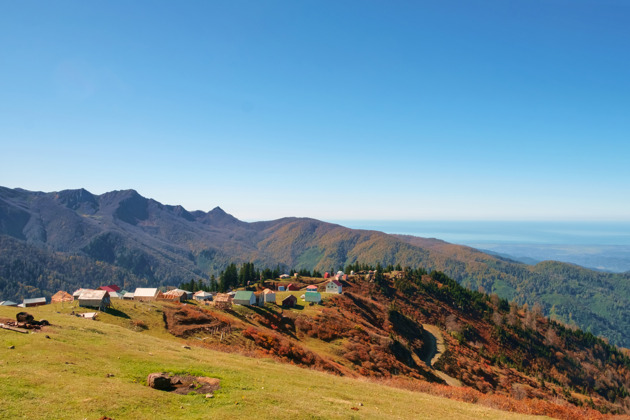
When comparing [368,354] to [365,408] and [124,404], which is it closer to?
[365,408]

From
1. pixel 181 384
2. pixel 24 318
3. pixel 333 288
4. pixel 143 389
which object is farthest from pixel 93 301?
pixel 333 288

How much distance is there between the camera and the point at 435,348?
11031 centimetres

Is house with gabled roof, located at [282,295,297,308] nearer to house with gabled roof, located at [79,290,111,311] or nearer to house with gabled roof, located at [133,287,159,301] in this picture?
house with gabled roof, located at [133,287,159,301]

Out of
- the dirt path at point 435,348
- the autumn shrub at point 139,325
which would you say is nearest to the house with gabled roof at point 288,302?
the dirt path at point 435,348

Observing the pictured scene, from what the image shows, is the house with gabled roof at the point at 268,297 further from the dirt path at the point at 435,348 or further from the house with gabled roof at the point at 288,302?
the dirt path at the point at 435,348

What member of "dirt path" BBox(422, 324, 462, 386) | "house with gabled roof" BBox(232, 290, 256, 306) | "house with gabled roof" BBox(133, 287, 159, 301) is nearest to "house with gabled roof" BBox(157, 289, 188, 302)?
"house with gabled roof" BBox(133, 287, 159, 301)

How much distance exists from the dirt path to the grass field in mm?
60848

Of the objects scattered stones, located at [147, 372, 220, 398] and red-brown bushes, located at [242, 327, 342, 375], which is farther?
red-brown bushes, located at [242, 327, 342, 375]

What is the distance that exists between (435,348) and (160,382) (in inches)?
4146

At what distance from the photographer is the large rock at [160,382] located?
2468cm

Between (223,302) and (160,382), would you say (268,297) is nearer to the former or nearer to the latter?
(223,302)

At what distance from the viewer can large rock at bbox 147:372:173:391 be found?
81.0 feet

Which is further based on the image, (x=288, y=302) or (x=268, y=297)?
(x=288, y=302)

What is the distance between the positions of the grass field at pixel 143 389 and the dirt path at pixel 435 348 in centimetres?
6085
